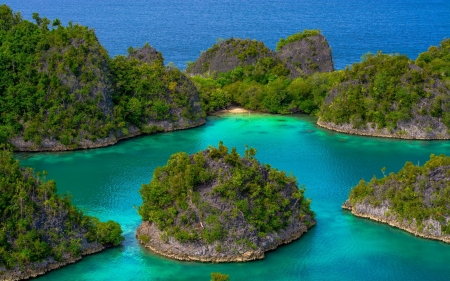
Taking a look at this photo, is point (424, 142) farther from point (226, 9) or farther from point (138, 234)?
point (226, 9)

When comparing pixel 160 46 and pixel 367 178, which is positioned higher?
pixel 160 46

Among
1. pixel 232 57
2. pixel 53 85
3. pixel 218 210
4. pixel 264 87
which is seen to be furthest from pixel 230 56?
pixel 218 210

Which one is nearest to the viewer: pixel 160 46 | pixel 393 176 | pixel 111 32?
pixel 393 176

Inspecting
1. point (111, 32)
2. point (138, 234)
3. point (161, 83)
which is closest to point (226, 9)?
point (111, 32)

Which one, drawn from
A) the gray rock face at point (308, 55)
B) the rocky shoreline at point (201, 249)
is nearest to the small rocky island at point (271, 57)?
the gray rock face at point (308, 55)

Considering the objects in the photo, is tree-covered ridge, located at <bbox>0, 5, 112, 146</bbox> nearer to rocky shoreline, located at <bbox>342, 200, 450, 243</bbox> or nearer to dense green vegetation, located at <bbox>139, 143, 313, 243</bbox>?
dense green vegetation, located at <bbox>139, 143, 313, 243</bbox>

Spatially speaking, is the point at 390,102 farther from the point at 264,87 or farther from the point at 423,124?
the point at 264,87

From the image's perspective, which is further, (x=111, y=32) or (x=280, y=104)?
(x=111, y=32)

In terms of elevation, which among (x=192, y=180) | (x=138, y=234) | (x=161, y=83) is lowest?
(x=138, y=234)
